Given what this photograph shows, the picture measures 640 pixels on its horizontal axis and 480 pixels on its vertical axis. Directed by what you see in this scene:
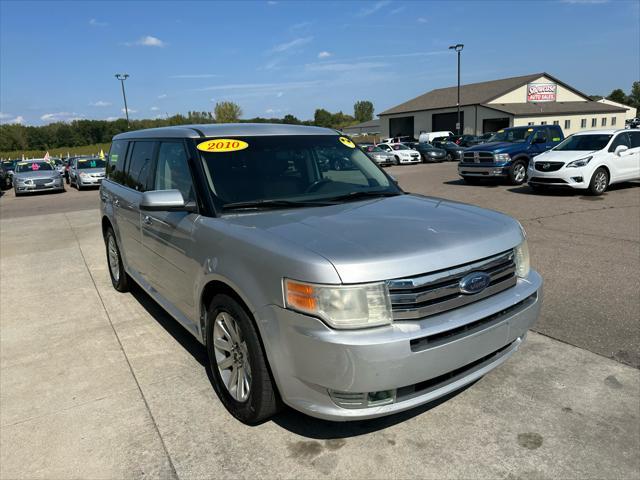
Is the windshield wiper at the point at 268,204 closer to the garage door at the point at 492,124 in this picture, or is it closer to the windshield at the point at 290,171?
the windshield at the point at 290,171

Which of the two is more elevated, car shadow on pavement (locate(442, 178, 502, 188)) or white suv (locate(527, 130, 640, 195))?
white suv (locate(527, 130, 640, 195))

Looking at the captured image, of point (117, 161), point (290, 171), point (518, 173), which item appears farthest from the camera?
point (518, 173)

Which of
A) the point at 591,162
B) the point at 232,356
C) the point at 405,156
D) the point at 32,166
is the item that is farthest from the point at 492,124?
the point at 232,356

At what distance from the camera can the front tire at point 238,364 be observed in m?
2.73

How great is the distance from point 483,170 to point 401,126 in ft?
189

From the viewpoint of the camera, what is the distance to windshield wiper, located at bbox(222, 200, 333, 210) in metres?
3.30

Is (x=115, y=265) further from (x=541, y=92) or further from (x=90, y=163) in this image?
(x=541, y=92)

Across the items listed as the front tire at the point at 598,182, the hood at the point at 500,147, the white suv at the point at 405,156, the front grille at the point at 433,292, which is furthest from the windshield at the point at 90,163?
the front grille at the point at 433,292

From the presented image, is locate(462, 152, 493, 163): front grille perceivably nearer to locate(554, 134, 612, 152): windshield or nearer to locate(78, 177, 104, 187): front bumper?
locate(554, 134, 612, 152): windshield

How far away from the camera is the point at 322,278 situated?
2.35m

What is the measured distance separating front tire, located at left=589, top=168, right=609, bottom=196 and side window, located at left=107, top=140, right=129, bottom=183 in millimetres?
11481

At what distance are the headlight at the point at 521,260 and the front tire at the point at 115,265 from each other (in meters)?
4.37

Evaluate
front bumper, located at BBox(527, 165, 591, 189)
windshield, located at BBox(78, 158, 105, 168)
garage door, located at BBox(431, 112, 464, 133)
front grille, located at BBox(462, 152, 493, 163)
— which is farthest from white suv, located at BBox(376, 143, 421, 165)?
garage door, located at BBox(431, 112, 464, 133)

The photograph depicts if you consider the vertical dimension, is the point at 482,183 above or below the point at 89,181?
below
